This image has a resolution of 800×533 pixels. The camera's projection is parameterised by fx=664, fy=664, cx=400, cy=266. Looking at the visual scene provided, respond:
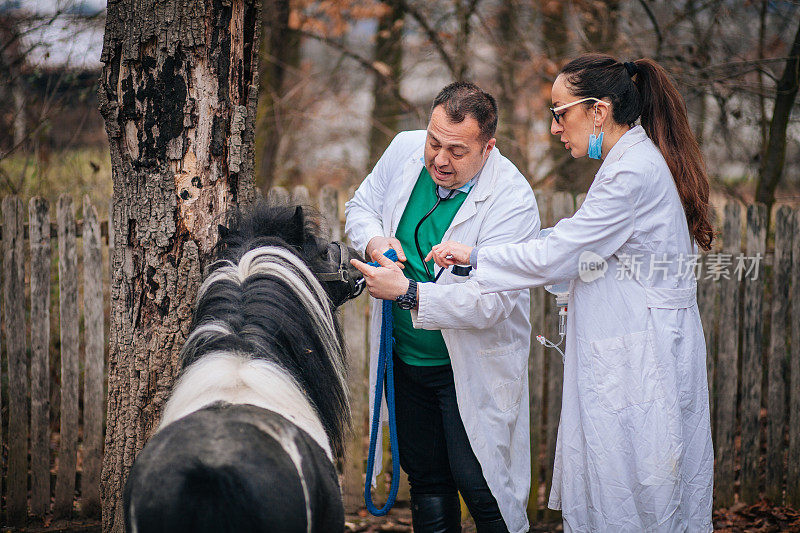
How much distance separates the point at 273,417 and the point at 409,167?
1485 mm

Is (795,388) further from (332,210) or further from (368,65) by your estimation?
(368,65)

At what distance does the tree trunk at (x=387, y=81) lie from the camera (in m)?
7.12

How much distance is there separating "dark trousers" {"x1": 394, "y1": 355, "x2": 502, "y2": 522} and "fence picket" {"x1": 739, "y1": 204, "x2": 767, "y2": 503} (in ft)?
7.67

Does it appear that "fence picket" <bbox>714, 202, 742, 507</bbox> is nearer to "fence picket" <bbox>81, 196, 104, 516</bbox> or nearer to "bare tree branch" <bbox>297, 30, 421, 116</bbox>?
"bare tree branch" <bbox>297, 30, 421, 116</bbox>

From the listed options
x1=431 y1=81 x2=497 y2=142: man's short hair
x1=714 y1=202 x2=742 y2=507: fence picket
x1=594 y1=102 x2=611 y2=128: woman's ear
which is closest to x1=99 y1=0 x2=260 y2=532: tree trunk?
x1=431 y1=81 x2=497 y2=142: man's short hair

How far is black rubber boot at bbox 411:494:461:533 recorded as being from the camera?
2916 mm

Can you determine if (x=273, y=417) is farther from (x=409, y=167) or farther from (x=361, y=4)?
(x=361, y=4)

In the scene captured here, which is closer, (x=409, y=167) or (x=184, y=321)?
(x=184, y=321)

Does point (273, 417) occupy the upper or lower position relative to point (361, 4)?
lower

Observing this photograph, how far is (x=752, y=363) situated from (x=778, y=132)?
1.74 metres

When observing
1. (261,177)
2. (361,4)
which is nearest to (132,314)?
(261,177)

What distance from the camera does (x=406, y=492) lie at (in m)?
4.35

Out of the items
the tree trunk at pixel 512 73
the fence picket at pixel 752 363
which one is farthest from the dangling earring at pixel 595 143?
the tree trunk at pixel 512 73

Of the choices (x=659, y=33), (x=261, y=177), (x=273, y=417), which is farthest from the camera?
(x=261, y=177)
